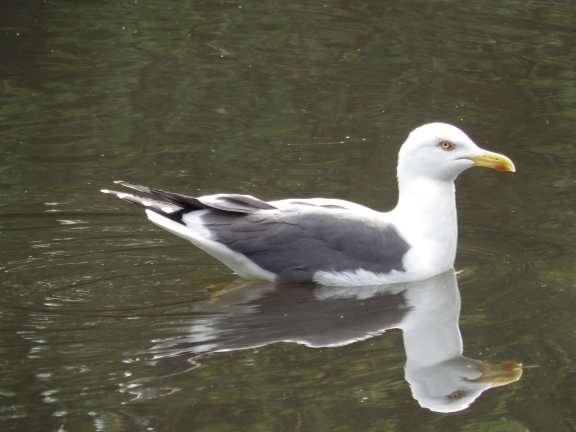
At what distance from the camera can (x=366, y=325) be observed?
343 inches

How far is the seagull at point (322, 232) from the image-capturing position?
935 centimetres

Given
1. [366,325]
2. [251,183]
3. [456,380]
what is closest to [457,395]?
[456,380]

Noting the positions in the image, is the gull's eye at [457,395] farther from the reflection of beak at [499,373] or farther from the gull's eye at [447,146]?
the gull's eye at [447,146]

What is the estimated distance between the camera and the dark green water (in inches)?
294

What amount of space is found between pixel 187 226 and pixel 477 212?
8.47 feet

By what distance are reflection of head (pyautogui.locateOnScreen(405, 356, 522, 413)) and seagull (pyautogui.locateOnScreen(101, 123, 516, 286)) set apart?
4.48 ft

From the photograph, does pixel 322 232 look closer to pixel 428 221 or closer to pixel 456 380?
pixel 428 221

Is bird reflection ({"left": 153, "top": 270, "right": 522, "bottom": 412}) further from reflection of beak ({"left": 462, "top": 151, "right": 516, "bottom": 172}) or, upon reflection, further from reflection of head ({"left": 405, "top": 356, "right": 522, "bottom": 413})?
reflection of beak ({"left": 462, "top": 151, "right": 516, "bottom": 172})

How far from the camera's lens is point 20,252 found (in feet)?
31.8

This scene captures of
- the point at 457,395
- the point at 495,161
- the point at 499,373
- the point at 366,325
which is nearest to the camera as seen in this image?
the point at 457,395

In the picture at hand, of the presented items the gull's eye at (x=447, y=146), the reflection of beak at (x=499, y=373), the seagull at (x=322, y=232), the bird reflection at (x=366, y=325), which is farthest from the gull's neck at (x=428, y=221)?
the reflection of beak at (x=499, y=373)

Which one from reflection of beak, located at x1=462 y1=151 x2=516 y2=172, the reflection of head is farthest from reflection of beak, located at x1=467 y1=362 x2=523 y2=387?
reflection of beak, located at x1=462 y1=151 x2=516 y2=172

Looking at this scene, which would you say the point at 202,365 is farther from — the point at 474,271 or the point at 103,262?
the point at 474,271

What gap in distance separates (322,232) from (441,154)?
40.0 inches
